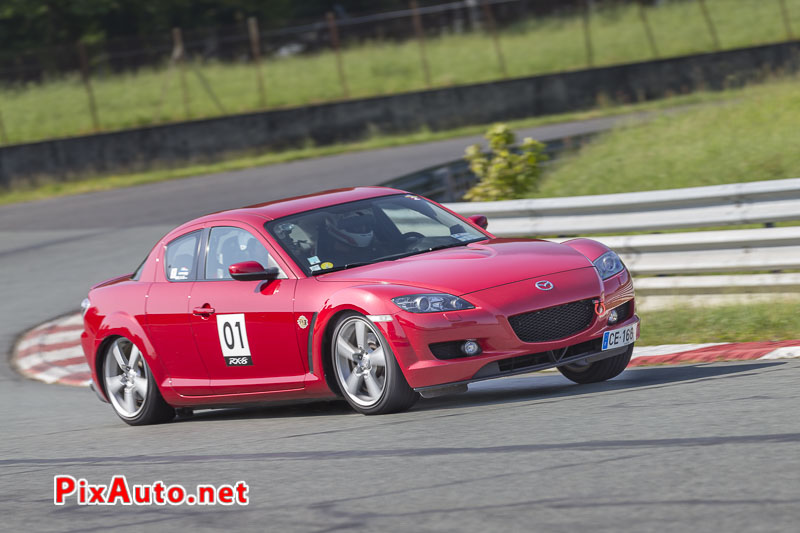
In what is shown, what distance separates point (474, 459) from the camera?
A: 19.1ft

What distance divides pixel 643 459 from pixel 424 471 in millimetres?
977

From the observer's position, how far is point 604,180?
15.6 metres

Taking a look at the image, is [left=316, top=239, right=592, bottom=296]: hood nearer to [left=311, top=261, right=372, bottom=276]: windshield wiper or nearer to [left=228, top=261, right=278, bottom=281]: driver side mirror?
[left=311, top=261, right=372, bottom=276]: windshield wiper

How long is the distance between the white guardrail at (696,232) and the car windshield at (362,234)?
8.46 feet

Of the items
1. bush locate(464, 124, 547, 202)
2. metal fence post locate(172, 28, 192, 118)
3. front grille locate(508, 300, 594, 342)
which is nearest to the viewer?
front grille locate(508, 300, 594, 342)

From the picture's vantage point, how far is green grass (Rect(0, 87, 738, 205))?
26.0m

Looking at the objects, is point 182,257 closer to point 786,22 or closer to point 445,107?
point 445,107

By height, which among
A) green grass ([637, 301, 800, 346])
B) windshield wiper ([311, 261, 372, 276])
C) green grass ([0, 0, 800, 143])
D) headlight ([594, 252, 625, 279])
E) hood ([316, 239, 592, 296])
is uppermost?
green grass ([0, 0, 800, 143])

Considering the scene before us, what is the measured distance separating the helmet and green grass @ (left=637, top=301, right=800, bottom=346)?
2378mm

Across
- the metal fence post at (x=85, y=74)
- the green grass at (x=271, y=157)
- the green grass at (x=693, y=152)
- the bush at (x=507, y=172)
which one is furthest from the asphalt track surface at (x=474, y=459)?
the metal fence post at (x=85, y=74)

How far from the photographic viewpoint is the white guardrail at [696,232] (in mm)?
9914

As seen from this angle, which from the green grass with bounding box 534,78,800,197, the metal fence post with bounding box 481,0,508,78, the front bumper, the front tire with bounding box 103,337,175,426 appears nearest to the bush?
the green grass with bounding box 534,78,800,197

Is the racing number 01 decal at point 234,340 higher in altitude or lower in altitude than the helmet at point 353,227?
lower

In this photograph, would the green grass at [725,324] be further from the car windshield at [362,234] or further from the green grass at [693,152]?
the green grass at [693,152]
